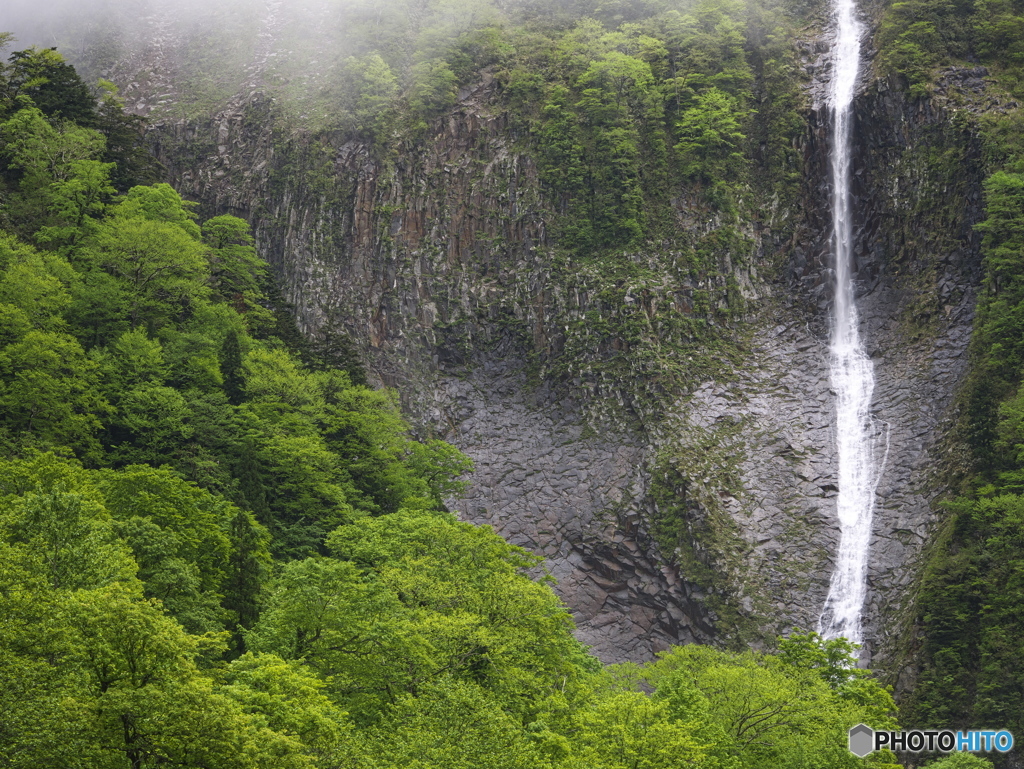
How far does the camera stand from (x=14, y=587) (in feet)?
69.4

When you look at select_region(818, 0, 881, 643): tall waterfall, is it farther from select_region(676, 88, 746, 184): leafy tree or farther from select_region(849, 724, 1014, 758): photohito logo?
select_region(849, 724, 1014, 758): photohito logo

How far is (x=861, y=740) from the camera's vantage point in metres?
31.4

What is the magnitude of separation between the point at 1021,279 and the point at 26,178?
192ft

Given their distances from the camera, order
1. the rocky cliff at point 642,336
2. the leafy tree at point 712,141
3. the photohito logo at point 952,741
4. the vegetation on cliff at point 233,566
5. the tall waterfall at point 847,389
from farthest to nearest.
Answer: the leafy tree at point 712,141 → the rocky cliff at point 642,336 → the tall waterfall at point 847,389 → the photohito logo at point 952,741 → the vegetation on cliff at point 233,566

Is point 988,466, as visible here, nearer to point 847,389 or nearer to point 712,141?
point 847,389

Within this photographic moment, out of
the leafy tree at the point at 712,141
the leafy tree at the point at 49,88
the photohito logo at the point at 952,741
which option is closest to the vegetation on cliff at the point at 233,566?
Answer: the leafy tree at the point at 49,88

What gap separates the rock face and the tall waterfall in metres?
0.78

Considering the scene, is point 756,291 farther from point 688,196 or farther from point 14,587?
point 14,587

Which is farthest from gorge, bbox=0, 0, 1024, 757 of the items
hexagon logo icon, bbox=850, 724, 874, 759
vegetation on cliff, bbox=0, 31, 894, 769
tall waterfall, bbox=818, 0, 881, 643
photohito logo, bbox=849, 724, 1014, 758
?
hexagon logo icon, bbox=850, 724, 874, 759

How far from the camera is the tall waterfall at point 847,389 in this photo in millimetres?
52781

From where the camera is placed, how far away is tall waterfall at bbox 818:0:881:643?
173ft

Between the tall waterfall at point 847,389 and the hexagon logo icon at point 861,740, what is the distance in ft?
66.5

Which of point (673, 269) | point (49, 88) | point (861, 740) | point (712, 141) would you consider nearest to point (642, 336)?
point (673, 269)

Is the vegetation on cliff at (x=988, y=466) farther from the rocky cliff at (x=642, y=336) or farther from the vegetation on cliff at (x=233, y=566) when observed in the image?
the vegetation on cliff at (x=233, y=566)
